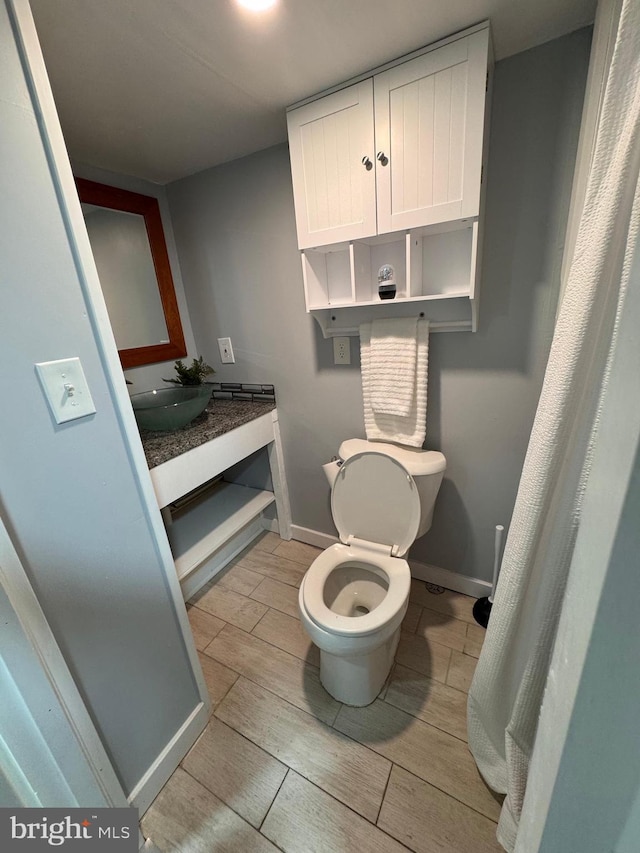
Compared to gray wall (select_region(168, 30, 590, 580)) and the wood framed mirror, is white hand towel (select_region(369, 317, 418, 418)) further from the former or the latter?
the wood framed mirror

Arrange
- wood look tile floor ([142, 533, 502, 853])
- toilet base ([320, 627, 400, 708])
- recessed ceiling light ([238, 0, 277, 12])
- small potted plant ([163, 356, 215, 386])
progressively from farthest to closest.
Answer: small potted plant ([163, 356, 215, 386])
toilet base ([320, 627, 400, 708])
wood look tile floor ([142, 533, 502, 853])
recessed ceiling light ([238, 0, 277, 12])

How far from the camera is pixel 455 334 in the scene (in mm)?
1279

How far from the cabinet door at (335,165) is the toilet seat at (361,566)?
47.6 inches

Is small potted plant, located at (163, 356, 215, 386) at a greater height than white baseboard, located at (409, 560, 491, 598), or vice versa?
small potted plant, located at (163, 356, 215, 386)

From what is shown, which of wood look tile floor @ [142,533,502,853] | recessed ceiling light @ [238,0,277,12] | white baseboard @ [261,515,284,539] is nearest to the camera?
recessed ceiling light @ [238,0,277,12]

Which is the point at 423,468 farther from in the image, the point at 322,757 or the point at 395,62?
the point at 395,62

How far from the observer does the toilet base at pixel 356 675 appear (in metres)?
1.11

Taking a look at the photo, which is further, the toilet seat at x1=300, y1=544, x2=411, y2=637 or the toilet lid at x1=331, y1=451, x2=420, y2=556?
the toilet lid at x1=331, y1=451, x2=420, y2=556

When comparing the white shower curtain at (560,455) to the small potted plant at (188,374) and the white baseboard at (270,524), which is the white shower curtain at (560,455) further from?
the small potted plant at (188,374)

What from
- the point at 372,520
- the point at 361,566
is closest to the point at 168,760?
the point at 361,566

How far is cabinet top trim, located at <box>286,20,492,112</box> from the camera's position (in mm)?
892

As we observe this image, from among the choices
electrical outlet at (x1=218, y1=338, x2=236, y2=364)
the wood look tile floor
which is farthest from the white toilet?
electrical outlet at (x1=218, y1=338, x2=236, y2=364)

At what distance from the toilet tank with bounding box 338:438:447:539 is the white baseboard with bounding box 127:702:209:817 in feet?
3.24

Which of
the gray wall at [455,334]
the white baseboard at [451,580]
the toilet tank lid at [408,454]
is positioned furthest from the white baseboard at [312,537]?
the toilet tank lid at [408,454]
